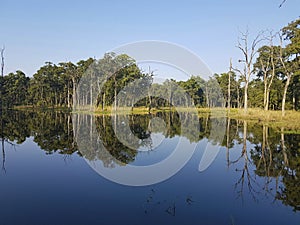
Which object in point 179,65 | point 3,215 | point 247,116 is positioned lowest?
point 3,215

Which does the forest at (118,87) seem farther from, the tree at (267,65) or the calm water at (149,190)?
the calm water at (149,190)

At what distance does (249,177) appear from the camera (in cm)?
705

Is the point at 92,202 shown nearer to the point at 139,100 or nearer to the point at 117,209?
the point at 117,209

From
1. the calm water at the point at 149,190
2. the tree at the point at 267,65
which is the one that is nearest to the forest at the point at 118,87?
the tree at the point at 267,65

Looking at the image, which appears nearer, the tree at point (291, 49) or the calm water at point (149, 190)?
the calm water at point (149, 190)

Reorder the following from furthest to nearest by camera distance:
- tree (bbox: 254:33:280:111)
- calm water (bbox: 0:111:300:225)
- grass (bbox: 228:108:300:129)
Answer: tree (bbox: 254:33:280:111)
grass (bbox: 228:108:300:129)
calm water (bbox: 0:111:300:225)

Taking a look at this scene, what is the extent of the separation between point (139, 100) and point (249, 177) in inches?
1747

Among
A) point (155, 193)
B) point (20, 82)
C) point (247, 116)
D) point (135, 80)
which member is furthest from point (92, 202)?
point (20, 82)

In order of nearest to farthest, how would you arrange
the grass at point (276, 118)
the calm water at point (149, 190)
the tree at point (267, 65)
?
1. the calm water at point (149, 190)
2. the grass at point (276, 118)
3. the tree at point (267, 65)

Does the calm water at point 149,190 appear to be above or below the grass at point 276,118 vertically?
below

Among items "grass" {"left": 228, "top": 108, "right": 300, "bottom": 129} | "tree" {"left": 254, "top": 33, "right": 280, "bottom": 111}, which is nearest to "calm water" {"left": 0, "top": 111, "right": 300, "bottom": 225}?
"grass" {"left": 228, "top": 108, "right": 300, "bottom": 129}

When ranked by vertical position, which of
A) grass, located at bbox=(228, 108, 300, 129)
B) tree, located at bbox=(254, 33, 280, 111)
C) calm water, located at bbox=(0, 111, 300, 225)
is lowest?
calm water, located at bbox=(0, 111, 300, 225)

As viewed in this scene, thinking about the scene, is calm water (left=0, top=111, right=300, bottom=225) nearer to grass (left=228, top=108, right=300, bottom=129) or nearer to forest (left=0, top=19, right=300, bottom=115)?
grass (left=228, top=108, right=300, bottom=129)

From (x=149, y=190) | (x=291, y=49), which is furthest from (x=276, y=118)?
(x=149, y=190)
